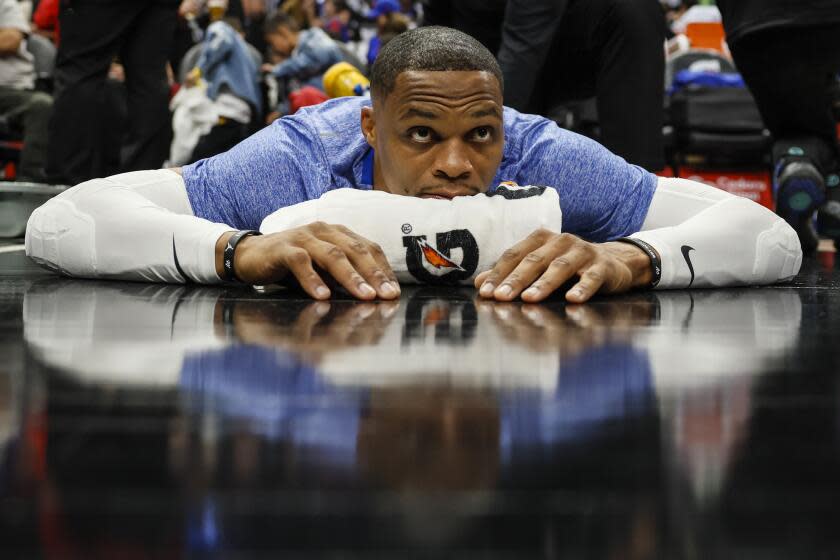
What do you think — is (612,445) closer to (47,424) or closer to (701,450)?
(701,450)

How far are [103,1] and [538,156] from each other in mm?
2365

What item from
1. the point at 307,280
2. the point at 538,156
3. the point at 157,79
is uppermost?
the point at 157,79

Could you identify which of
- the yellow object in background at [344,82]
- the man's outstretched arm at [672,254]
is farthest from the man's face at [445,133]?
the yellow object in background at [344,82]

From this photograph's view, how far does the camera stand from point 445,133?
1.92 metres

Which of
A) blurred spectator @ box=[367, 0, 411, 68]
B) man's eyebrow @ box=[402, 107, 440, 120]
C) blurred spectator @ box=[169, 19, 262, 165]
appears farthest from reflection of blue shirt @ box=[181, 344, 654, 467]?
blurred spectator @ box=[169, 19, 262, 165]

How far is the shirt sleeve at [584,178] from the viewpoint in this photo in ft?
6.80

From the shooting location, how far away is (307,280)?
1641mm

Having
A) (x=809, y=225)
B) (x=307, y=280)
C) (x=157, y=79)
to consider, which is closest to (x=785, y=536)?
(x=307, y=280)

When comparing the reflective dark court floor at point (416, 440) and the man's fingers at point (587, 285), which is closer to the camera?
the reflective dark court floor at point (416, 440)

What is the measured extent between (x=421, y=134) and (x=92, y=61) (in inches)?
93.9

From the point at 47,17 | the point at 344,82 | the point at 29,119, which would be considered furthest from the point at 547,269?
the point at 47,17

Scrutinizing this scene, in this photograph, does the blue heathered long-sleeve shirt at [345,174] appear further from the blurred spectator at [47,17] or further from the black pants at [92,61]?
the blurred spectator at [47,17]

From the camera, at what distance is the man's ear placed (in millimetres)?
2105

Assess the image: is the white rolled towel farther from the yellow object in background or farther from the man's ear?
the yellow object in background
